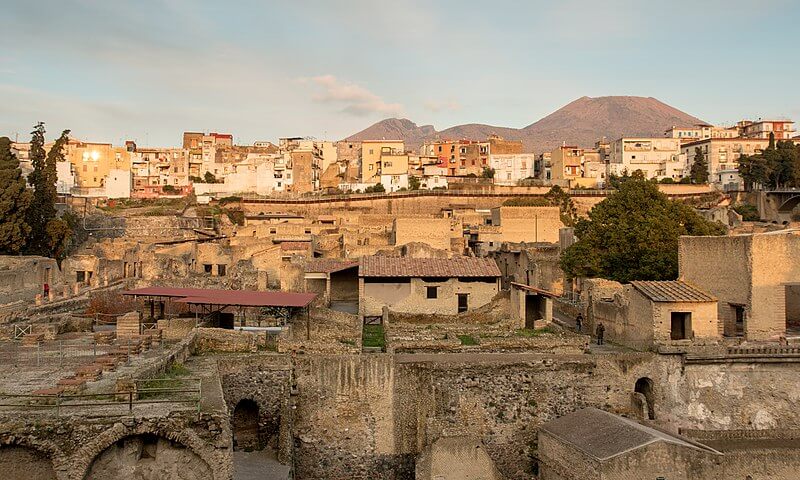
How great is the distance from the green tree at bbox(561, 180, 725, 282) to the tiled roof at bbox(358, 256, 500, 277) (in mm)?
5927

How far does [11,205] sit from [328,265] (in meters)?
18.1

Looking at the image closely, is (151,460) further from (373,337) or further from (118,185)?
(118,185)

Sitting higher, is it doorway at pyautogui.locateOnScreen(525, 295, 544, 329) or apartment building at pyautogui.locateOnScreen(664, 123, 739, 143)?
apartment building at pyautogui.locateOnScreen(664, 123, 739, 143)

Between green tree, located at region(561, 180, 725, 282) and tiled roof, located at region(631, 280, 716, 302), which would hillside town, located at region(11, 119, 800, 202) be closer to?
green tree, located at region(561, 180, 725, 282)

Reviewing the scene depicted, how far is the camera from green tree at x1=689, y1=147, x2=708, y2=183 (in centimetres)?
8125

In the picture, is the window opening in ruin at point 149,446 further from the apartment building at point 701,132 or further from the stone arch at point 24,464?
the apartment building at point 701,132

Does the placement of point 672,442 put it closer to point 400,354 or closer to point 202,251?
point 400,354

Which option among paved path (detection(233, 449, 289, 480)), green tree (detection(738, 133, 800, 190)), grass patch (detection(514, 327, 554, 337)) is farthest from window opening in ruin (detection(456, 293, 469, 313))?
green tree (detection(738, 133, 800, 190))

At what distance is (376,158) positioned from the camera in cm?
9119

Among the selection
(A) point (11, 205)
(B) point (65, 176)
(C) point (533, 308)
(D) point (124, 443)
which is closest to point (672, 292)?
(C) point (533, 308)

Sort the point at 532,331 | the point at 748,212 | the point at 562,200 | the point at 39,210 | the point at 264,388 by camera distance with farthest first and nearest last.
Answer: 1. the point at 562,200
2. the point at 748,212
3. the point at 39,210
4. the point at 532,331
5. the point at 264,388

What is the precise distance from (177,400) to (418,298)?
53.0ft

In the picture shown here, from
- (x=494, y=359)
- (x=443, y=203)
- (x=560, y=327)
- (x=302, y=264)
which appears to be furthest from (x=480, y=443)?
(x=443, y=203)

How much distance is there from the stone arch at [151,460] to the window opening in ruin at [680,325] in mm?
15839
